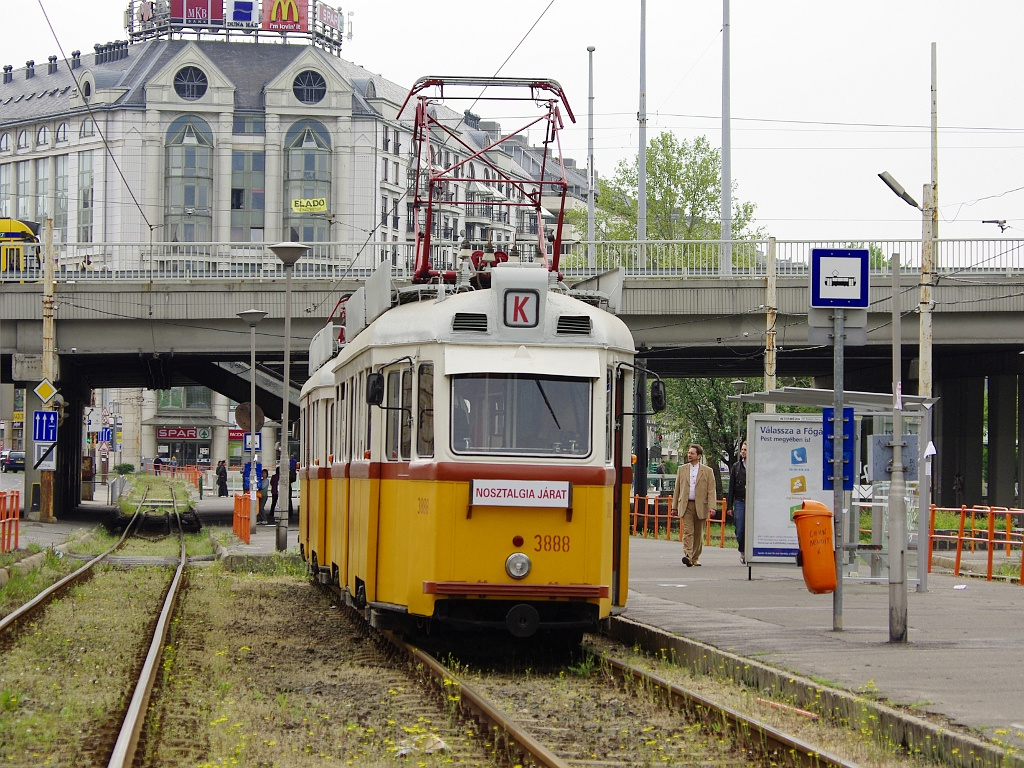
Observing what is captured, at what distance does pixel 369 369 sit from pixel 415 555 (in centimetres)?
191

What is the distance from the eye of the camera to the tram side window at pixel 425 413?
11117 millimetres

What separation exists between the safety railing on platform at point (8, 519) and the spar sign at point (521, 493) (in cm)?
1359

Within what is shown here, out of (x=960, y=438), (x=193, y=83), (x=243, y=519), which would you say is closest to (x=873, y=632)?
(x=243, y=519)

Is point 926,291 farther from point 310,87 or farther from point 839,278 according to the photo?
point 310,87

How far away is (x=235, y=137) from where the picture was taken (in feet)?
301

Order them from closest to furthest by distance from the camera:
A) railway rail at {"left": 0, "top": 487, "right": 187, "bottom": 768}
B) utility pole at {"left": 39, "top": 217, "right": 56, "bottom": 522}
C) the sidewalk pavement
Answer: railway rail at {"left": 0, "top": 487, "right": 187, "bottom": 768}
the sidewalk pavement
utility pole at {"left": 39, "top": 217, "right": 56, "bottom": 522}

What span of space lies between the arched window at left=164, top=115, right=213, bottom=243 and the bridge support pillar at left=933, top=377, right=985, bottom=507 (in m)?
54.6

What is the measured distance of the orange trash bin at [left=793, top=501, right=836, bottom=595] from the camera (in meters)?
13.0

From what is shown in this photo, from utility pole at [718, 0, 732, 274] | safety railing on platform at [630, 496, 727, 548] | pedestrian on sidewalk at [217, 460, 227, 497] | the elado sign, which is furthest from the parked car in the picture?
utility pole at [718, 0, 732, 274]

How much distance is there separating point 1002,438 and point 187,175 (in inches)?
2294

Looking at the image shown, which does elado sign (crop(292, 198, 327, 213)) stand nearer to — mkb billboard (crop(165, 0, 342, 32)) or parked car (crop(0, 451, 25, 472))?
mkb billboard (crop(165, 0, 342, 32))

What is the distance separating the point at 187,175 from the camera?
9012cm

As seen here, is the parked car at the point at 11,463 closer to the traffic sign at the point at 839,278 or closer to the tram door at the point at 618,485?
the tram door at the point at 618,485

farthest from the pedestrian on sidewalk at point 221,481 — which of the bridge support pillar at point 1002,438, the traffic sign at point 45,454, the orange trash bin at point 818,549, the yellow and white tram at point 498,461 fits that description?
the yellow and white tram at point 498,461
